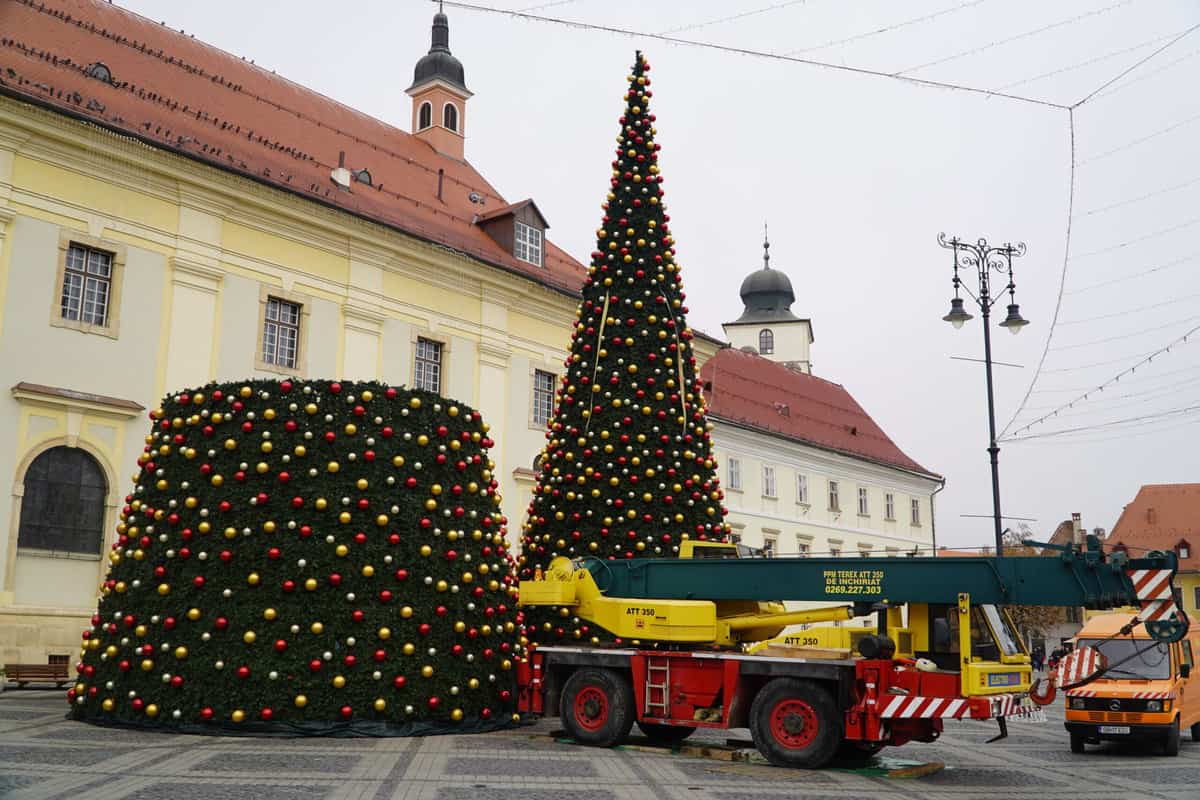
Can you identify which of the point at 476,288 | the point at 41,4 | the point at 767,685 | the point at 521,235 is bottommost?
the point at 767,685

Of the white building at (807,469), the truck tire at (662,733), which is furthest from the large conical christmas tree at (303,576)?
the white building at (807,469)

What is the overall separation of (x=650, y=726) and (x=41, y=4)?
19.9 meters

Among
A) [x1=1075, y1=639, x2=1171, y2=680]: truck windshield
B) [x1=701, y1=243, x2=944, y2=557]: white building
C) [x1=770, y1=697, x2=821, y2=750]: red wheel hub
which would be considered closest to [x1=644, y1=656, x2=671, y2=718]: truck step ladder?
[x1=770, y1=697, x2=821, y2=750]: red wheel hub

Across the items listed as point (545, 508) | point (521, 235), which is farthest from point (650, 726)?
point (521, 235)

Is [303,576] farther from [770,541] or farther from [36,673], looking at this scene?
[770,541]

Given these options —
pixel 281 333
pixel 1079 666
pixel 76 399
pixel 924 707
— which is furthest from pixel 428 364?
pixel 924 707

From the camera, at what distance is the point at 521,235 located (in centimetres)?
3134

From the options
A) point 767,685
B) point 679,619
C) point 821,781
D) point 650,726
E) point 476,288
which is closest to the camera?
point 821,781

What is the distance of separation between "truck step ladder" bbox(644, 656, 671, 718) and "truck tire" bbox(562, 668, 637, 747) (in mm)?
224

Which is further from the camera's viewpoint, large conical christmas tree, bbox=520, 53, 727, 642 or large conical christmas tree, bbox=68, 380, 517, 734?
large conical christmas tree, bbox=520, 53, 727, 642

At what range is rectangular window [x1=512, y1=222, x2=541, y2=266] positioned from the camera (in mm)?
31203

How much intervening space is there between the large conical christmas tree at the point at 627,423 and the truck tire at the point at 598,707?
1325mm

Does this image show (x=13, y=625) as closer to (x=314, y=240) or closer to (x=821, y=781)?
(x=314, y=240)

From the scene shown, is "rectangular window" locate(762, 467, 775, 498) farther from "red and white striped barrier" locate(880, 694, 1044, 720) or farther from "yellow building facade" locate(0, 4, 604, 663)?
"red and white striped barrier" locate(880, 694, 1044, 720)
